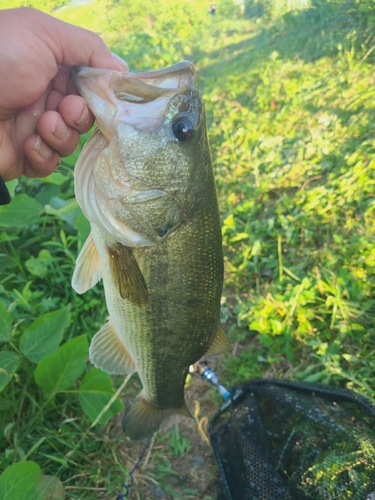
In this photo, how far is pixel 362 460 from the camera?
1.98 meters

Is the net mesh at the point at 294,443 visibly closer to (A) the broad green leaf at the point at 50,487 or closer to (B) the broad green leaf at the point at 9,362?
(A) the broad green leaf at the point at 50,487

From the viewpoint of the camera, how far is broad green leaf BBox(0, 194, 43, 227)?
8.34 ft

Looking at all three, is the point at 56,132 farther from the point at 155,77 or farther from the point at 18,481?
the point at 18,481

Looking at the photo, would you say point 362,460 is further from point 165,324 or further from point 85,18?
point 85,18

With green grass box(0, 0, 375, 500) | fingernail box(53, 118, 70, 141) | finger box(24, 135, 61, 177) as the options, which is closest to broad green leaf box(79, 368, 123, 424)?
green grass box(0, 0, 375, 500)

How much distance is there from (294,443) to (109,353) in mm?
1182

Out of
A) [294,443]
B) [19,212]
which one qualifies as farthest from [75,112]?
[294,443]

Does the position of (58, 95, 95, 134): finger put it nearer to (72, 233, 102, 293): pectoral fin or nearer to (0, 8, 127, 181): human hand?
(0, 8, 127, 181): human hand

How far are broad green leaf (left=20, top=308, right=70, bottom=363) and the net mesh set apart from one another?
3.47ft

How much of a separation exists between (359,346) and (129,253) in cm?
179

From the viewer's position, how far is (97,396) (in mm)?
2234

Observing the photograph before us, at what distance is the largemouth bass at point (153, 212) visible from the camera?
1347 millimetres

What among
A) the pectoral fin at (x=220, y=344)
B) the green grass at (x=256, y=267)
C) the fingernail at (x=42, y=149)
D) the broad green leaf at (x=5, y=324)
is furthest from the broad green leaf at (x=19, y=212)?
the pectoral fin at (x=220, y=344)

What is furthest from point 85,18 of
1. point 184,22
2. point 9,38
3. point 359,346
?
point 184,22
